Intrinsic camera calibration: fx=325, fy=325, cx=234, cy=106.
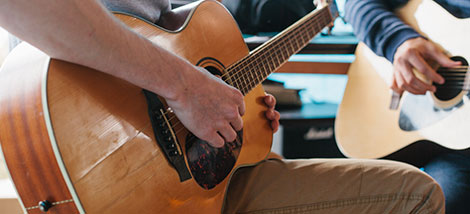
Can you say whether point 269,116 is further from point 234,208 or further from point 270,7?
point 270,7

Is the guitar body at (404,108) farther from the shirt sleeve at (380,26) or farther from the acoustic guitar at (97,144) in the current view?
the acoustic guitar at (97,144)

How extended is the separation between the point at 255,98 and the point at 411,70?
640 millimetres

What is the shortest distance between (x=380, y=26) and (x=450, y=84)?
1.07 ft

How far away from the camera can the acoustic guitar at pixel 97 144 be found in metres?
0.40

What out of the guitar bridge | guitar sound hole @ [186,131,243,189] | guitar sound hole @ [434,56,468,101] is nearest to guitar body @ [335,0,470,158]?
guitar sound hole @ [434,56,468,101]

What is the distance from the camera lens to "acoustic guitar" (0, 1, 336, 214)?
1.32 ft

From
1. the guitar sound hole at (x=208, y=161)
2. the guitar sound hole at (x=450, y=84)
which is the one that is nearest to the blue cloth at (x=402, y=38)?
the guitar sound hole at (x=450, y=84)

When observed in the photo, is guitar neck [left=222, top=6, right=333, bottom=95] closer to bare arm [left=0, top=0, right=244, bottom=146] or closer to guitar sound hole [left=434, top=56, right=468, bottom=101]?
bare arm [left=0, top=0, right=244, bottom=146]

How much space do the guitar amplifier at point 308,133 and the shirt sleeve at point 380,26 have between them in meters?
0.40

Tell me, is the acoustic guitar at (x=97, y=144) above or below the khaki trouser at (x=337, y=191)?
above

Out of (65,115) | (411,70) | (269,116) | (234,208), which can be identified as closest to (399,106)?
(411,70)

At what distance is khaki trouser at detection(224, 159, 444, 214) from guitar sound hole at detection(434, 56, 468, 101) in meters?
0.42

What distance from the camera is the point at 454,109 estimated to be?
3.33 ft

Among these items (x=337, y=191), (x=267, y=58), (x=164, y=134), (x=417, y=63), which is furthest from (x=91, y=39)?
(x=417, y=63)
